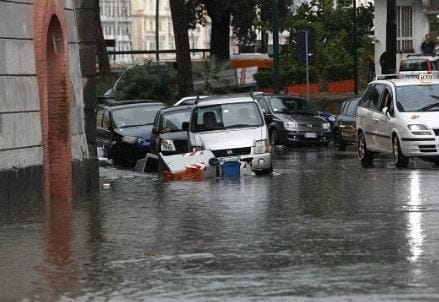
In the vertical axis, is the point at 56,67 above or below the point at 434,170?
above

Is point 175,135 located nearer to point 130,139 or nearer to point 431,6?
point 130,139

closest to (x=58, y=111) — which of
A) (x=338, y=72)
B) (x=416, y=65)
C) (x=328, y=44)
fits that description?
(x=416, y=65)

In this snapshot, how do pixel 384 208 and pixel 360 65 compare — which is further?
pixel 360 65

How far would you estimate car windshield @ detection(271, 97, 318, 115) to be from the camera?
39.5 metres

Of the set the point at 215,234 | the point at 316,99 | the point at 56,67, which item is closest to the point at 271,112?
the point at 316,99

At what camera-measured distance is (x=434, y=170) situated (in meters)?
25.7

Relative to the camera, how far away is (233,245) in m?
13.7

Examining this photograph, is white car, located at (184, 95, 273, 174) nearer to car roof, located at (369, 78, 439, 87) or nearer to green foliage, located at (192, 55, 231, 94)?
car roof, located at (369, 78, 439, 87)

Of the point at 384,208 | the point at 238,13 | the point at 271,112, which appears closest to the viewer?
the point at 384,208

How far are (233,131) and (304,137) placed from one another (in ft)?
38.0

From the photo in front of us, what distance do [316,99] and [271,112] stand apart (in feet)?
37.5

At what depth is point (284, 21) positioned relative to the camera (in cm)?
6194

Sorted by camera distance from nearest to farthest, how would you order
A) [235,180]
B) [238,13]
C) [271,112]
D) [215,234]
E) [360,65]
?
[215,234] → [235,180] → [271,112] → [360,65] → [238,13]

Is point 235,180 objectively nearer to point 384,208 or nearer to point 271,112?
point 384,208
